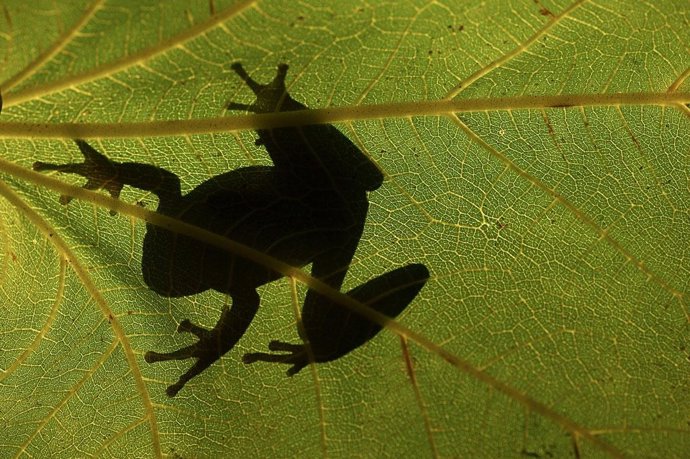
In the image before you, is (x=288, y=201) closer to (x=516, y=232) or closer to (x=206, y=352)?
(x=206, y=352)

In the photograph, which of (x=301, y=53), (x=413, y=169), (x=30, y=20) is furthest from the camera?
(x=413, y=169)

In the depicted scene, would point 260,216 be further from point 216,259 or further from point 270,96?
point 270,96

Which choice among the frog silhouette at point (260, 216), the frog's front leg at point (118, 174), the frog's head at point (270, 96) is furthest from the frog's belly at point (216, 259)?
the frog's head at point (270, 96)

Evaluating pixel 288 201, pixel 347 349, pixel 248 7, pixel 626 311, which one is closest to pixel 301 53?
pixel 248 7

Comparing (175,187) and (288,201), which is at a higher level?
(288,201)

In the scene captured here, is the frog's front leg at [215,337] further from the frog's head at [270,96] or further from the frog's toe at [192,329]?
the frog's head at [270,96]

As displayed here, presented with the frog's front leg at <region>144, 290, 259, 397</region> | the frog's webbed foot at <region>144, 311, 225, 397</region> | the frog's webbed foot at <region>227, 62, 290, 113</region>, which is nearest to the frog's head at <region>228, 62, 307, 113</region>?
the frog's webbed foot at <region>227, 62, 290, 113</region>

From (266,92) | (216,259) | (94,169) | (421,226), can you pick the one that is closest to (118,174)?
(94,169)

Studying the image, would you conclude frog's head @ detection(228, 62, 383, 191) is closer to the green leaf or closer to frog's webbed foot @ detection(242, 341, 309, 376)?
the green leaf
